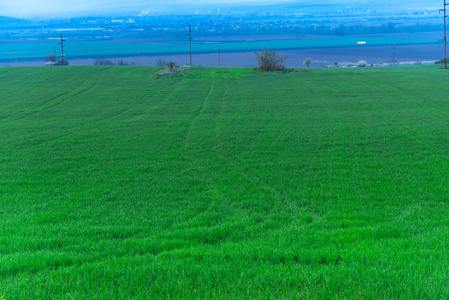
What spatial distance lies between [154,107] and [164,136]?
11253 mm

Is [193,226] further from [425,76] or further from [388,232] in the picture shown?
[425,76]

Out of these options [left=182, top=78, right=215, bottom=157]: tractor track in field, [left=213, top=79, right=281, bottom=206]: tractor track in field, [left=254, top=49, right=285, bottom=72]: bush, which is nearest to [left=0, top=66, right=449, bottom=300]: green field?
[left=213, top=79, right=281, bottom=206]: tractor track in field

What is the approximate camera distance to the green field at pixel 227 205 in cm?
588

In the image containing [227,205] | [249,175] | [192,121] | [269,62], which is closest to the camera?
[227,205]

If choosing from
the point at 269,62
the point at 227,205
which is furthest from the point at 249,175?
the point at 269,62

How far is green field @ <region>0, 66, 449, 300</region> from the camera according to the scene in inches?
232

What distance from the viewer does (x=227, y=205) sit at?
1003cm

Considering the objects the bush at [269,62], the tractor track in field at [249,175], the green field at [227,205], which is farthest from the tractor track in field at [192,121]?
the bush at [269,62]

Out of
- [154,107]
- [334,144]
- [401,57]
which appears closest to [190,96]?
[154,107]

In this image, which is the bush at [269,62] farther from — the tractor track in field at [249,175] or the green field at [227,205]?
the tractor track in field at [249,175]

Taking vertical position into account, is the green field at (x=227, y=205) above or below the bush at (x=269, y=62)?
below

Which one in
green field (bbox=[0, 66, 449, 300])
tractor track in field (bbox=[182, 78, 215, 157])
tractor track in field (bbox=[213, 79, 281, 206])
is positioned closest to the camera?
green field (bbox=[0, 66, 449, 300])

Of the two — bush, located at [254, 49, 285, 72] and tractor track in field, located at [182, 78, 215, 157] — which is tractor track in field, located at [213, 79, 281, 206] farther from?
bush, located at [254, 49, 285, 72]

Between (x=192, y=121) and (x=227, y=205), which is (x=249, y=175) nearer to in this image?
(x=227, y=205)
